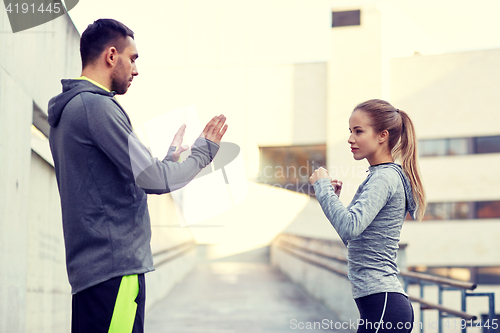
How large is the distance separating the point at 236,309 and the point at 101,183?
21.7 feet

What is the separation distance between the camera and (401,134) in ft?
6.27

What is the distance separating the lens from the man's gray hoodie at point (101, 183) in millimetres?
1559

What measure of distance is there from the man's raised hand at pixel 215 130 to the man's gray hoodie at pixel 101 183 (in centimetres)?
19

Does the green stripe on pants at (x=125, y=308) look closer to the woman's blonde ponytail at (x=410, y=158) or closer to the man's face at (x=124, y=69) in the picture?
the man's face at (x=124, y=69)

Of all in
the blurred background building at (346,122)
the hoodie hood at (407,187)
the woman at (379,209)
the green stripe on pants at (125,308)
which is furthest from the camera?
the blurred background building at (346,122)

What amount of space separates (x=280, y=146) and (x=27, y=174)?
18.9 m

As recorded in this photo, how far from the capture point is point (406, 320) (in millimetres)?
1708

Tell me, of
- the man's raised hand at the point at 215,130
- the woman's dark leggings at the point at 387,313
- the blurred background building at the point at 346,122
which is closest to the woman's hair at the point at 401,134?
the woman's dark leggings at the point at 387,313

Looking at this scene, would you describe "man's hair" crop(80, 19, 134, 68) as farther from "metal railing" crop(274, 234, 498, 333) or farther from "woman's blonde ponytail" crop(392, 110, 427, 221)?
"metal railing" crop(274, 234, 498, 333)

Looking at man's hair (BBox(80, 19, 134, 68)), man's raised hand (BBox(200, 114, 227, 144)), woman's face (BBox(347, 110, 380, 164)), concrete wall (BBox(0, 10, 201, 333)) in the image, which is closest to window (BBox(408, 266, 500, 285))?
concrete wall (BBox(0, 10, 201, 333))

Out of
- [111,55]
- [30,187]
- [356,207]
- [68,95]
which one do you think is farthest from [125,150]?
[30,187]

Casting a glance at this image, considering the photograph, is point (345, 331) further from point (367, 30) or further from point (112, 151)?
point (367, 30)

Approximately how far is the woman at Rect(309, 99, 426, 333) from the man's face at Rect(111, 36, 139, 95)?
0.84 meters

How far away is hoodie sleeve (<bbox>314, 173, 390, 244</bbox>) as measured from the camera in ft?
5.32
